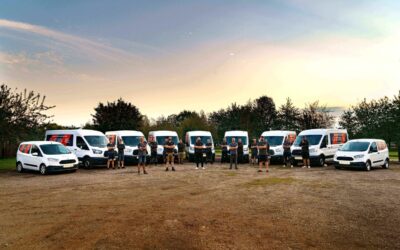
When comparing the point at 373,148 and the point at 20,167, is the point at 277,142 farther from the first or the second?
the point at 20,167

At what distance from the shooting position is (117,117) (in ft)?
144

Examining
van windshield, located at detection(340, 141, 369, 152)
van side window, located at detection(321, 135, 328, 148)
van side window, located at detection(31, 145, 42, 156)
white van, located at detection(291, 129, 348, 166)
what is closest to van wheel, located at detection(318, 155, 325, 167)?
white van, located at detection(291, 129, 348, 166)

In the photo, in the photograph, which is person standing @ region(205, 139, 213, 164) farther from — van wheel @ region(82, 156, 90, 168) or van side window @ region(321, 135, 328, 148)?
van wheel @ region(82, 156, 90, 168)

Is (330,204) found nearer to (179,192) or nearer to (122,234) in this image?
(179,192)

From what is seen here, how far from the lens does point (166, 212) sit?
333 inches

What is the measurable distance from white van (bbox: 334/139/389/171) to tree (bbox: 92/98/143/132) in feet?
95.6

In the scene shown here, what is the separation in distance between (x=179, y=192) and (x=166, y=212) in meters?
2.98

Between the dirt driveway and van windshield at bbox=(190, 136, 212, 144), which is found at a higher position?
van windshield at bbox=(190, 136, 212, 144)

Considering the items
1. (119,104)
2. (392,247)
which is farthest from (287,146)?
(119,104)

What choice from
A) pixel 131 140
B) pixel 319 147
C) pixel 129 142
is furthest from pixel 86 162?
pixel 319 147

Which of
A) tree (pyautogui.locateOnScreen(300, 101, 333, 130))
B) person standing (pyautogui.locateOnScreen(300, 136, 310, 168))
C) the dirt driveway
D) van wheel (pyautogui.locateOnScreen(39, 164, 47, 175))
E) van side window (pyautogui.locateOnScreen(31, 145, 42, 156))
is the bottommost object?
the dirt driveway

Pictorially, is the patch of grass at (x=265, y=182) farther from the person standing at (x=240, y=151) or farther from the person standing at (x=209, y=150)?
the person standing at (x=209, y=150)

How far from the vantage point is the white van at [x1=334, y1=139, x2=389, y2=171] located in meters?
18.5

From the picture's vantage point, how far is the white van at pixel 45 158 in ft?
58.2
